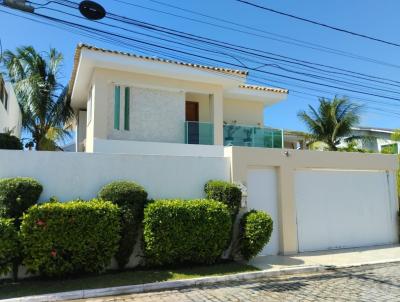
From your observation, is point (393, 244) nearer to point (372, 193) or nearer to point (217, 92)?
point (372, 193)

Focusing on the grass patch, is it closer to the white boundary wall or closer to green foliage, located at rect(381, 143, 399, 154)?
the white boundary wall

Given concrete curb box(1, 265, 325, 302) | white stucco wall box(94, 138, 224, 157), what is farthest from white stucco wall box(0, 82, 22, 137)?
concrete curb box(1, 265, 325, 302)

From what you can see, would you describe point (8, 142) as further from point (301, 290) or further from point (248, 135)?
Answer: point (248, 135)

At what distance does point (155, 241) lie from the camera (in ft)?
30.6

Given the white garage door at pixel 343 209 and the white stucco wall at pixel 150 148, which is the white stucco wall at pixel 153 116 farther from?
the white garage door at pixel 343 209

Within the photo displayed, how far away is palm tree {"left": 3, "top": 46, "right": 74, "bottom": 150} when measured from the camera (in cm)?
1791

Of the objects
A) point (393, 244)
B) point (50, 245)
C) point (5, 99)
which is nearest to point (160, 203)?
point (50, 245)

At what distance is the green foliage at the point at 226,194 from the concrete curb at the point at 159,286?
6.44 feet

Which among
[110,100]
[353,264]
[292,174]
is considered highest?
[110,100]

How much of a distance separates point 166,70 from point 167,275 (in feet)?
26.2

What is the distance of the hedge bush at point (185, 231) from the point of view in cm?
937

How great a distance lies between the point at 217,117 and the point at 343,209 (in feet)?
19.2

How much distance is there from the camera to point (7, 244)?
797cm

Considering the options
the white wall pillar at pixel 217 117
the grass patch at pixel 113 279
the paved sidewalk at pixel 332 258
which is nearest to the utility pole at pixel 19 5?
the grass patch at pixel 113 279
